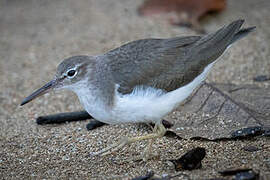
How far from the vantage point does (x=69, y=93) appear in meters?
6.29

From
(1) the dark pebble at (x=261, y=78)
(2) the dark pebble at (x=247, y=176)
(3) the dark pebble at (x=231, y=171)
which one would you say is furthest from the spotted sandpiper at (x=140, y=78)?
(1) the dark pebble at (x=261, y=78)

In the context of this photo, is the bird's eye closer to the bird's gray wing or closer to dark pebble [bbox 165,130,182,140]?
the bird's gray wing

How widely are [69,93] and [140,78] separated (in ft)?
7.31

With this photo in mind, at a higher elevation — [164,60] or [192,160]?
[164,60]

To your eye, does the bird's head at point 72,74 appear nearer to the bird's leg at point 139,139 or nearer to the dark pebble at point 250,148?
the bird's leg at point 139,139

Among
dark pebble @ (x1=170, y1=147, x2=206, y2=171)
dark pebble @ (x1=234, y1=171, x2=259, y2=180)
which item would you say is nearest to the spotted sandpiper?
dark pebble @ (x1=170, y1=147, x2=206, y2=171)

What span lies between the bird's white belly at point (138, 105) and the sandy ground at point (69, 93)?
20.1 inches

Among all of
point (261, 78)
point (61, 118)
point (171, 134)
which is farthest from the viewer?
point (261, 78)

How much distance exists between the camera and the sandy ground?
4258mm

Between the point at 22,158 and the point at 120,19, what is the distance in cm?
401

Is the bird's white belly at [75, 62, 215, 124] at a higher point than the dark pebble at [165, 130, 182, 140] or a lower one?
higher

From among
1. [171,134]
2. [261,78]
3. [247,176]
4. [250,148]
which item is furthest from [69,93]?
[247,176]

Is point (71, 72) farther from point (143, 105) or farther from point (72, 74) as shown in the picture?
point (143, 105)

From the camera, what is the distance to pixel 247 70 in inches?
246
